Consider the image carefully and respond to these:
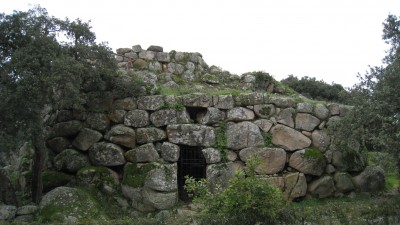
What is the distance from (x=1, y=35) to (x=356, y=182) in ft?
32.6

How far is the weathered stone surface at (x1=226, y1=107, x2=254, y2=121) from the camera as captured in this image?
35.3 ft

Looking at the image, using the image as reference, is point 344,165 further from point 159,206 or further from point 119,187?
point 119,187

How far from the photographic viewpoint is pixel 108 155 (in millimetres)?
10492

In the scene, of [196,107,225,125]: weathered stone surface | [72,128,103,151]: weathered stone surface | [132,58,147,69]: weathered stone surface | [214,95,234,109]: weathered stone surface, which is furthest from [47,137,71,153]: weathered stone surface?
[214,95,234,109]: weathered stone surface

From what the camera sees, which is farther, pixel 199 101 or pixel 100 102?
pixel 100 102

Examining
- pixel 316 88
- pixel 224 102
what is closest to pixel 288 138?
pixel 224 102

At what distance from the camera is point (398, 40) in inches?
348

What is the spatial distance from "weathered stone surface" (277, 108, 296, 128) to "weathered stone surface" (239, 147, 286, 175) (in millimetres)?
852

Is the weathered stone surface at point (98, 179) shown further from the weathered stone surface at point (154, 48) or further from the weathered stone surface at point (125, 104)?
the weathered stone surface at point (154, 48)

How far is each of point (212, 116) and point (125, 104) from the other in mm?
2506

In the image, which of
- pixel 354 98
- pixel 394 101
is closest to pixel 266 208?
pixel 394 101

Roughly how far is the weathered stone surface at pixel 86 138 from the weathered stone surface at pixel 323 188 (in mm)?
6081

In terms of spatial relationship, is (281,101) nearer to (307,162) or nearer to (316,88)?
(307,162)

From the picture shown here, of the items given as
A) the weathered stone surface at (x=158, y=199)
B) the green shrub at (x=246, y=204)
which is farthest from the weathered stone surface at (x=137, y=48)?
the green shrub at (x=246, y=204)
